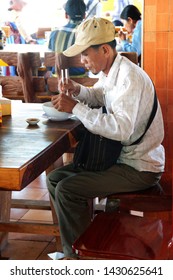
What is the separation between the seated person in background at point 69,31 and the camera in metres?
4.97

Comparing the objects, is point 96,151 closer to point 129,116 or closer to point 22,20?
point 129,116

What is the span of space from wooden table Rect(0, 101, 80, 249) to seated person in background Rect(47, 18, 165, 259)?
0.15 meters

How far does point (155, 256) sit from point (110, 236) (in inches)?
9.2

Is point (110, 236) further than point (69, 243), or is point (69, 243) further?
point (69, 243)

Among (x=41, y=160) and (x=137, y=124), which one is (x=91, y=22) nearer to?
(x=137, y=124)

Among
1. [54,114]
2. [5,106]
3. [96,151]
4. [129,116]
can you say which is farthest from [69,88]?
[129,116]

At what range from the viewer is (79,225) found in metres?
2.67

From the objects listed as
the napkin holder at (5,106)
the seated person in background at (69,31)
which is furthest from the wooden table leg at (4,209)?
the seated person in background at (69,31)

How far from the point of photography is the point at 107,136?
2562mm

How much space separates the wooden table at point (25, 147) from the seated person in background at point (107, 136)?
0.50 ft

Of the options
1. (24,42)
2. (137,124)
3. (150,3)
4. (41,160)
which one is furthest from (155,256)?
(24,42)

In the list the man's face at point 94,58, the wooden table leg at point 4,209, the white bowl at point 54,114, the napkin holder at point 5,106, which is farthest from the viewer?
the wooden table leg at point 4,209

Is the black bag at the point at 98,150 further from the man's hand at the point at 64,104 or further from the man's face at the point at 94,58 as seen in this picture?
the man's face at the point at 94,58
